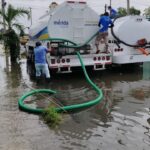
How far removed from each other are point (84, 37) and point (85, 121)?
20.2ft

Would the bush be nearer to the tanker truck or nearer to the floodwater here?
the floodwater

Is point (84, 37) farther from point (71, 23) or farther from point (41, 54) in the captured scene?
point (41, 54)

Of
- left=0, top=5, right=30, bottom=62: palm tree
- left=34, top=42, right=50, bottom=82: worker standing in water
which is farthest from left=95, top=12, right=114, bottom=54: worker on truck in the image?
left=0, top=5, right=30, bottom=62: palm tree

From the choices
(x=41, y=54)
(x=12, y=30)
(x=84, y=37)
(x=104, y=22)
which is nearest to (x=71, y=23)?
(x=84, y=37)

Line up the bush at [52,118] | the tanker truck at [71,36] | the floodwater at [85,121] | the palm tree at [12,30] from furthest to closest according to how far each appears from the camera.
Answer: the palm tree at [12,30]
the tanker truck at [71,36]
the bush at [52,118]
the floodwater at [85,121]

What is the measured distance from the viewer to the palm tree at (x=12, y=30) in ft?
62.1

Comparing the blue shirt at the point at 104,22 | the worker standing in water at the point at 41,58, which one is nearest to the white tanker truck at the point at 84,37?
the blue shirt at the point at 104,22

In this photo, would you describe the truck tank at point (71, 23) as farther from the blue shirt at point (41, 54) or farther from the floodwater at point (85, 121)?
the floodwater at point (85, 121)

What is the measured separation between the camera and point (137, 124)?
7.11m

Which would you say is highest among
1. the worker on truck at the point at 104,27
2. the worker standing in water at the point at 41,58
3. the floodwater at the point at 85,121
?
the worker on truck at the point at 104,27

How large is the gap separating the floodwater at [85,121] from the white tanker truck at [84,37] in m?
0.95

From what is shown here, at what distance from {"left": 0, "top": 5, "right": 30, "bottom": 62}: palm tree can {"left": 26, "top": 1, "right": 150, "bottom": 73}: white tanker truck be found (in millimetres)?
5025

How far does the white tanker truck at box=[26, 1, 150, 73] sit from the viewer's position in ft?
41.1

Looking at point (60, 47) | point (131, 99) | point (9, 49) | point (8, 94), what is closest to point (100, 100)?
point (131, 99)
